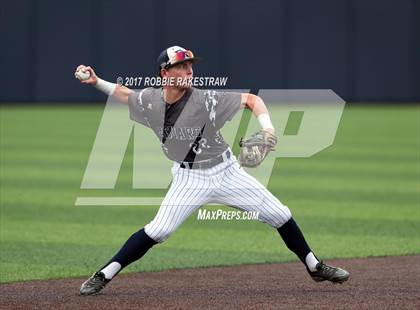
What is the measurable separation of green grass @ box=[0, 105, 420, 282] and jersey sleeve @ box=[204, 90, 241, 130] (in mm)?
2248

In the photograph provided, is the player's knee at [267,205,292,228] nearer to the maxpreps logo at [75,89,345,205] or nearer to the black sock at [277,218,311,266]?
the black sock at [277,218,311,266]

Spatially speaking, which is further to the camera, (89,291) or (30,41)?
(30,41)

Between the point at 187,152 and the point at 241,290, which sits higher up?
the point at 187,152

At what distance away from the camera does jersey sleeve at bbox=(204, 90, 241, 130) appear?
22.2 feet

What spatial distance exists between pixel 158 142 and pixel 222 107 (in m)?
14.8

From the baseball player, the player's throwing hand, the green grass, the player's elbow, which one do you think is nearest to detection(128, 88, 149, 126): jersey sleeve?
the baseball player

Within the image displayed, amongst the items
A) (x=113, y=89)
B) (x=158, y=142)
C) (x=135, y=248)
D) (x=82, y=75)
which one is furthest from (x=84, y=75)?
(x=158, y=142)

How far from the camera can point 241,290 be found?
283 inches

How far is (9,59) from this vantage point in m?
27.5

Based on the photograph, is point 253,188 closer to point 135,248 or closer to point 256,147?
point 256,147

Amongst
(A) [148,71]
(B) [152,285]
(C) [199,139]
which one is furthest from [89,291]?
(A) [148,71]

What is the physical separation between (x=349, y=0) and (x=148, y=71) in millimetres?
5956

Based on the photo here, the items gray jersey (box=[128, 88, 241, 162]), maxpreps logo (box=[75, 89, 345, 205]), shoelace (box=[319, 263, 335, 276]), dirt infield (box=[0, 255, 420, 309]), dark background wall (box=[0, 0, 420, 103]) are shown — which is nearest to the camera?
dirt infield (box=[0, 255, 420, 309])

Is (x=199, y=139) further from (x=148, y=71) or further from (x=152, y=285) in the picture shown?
(x=148, y=71)
